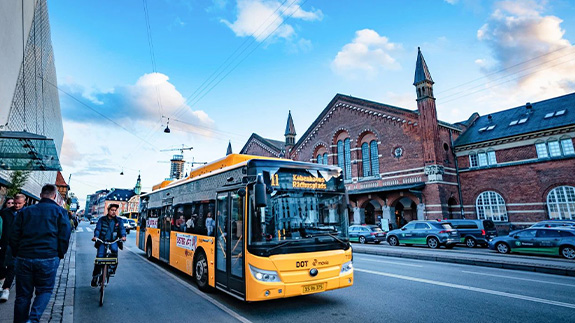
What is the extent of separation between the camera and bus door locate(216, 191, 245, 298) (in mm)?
5699

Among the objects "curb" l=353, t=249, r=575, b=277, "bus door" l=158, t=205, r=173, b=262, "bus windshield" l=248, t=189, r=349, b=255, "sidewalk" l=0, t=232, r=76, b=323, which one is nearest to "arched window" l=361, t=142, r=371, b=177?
"curb" l=353, t=249, r=575, b=277

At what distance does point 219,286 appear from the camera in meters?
6.36

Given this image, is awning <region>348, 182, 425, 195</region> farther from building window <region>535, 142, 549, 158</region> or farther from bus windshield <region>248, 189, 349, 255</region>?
bus windshield <region>248, 189, 349, 255</region>

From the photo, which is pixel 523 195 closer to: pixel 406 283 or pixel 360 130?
pixel 360 130

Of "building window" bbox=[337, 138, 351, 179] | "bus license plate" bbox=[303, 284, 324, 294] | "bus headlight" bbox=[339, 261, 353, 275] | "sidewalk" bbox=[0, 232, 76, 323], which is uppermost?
"building window" bbox=[337, 138, 351, 179]

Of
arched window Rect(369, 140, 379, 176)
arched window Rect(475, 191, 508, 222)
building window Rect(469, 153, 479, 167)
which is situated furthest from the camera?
arched window Rect(369, 140, 379, 176)

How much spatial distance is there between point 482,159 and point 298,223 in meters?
26.7

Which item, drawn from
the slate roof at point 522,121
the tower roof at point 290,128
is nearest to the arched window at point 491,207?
the slate roof at point 522,121

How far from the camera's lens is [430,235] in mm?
18156

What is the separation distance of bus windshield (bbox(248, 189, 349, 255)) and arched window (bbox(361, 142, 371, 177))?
25852mm

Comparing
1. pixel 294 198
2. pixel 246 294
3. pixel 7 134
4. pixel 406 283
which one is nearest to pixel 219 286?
pixel 246 294

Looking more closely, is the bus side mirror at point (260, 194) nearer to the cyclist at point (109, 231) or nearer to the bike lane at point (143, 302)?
the bike lane at point (143, 302)

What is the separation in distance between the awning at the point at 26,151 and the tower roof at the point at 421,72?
90.9 ft

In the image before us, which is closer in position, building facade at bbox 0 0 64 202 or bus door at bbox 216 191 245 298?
bus door at bbox 216 191 245 298
